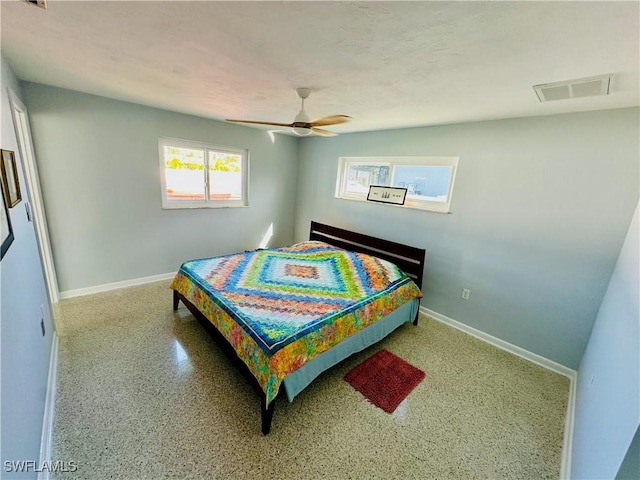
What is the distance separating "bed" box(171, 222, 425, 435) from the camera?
5.61 ft

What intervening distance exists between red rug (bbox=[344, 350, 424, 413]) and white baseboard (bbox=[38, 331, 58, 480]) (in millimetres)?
1866

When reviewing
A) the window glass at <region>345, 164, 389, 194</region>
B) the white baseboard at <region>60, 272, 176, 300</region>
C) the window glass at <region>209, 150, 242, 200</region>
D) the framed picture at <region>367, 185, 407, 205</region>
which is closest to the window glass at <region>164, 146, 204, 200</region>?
the window glass at <region>209, 150, 242, 200</region>

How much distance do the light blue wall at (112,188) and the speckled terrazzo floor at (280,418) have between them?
98 cm

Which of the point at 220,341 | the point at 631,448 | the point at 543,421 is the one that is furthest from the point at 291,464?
the point at 543,421

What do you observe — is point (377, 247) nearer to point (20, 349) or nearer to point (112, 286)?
point (20, 349)

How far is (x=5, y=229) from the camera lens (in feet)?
3.98

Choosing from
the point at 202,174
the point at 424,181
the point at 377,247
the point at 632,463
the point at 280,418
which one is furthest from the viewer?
the point at 202,174

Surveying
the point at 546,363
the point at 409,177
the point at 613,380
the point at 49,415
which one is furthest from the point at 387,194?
the point at 49,415

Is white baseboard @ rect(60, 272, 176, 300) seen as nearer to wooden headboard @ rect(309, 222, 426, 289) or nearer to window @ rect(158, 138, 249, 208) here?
window @ rect(158, 138, 249, 208)

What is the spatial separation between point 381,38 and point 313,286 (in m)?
1.99

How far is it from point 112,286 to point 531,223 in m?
4.89

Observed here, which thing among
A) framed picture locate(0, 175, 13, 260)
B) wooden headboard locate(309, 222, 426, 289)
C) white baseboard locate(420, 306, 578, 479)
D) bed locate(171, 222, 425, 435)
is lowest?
white baseboard locate(420, 306, 578, 479)

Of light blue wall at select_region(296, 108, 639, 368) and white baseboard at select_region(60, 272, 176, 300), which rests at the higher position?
light blue wall at select_region(296, 108, 639, 368)

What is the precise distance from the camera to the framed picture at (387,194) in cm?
343
